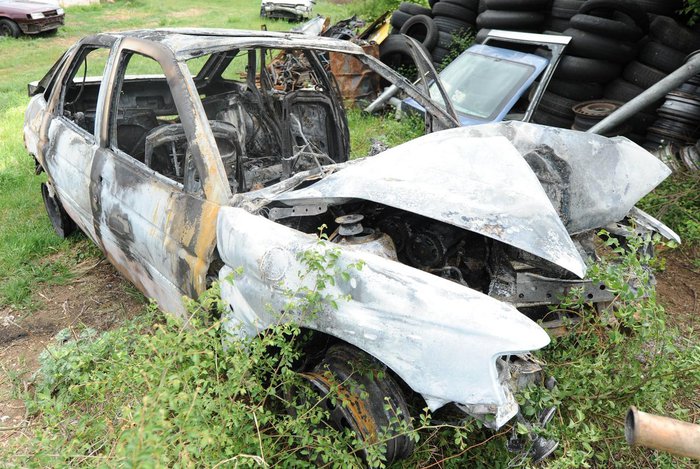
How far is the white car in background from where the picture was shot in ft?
52.2

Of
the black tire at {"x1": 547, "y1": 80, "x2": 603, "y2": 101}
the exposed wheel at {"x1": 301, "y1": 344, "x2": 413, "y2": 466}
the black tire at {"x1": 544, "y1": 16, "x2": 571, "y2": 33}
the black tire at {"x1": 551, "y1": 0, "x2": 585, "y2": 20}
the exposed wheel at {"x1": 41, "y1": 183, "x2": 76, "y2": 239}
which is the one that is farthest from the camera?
the black tire at {"x1": 544, "y1": 16, "x2": 571, "y2": 33}

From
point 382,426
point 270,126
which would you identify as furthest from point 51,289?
point 382,426

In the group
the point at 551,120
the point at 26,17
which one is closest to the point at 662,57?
the point at 551,120

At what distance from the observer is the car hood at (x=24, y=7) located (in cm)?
1260

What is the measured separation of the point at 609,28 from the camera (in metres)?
5.36

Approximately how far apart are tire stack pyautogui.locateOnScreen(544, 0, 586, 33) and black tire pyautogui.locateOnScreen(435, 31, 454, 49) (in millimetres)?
1425

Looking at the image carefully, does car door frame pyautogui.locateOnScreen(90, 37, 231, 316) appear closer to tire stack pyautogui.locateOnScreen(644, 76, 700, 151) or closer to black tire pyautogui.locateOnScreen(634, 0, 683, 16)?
tire stack pyautogui.locateOnScreen(644, 76, 700, 151)

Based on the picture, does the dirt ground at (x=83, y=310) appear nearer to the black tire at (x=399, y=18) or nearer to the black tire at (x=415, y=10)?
the black tire at (x=415, y=10)

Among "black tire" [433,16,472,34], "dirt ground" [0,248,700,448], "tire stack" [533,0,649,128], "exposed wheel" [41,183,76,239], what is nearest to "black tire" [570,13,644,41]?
"tire stack" [533,0,649,128]

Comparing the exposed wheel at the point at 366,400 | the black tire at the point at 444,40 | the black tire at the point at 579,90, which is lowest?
the exposed wheel at the point at 366,400

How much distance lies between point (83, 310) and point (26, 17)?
39.7 ft

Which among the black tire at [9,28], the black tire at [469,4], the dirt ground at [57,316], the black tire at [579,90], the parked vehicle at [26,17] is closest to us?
the dirt ground at [57,316]

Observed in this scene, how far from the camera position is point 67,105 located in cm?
412

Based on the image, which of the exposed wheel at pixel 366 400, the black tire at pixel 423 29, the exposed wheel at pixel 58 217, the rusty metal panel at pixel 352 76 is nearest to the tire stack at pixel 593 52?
the black tire at pixel 423 29
